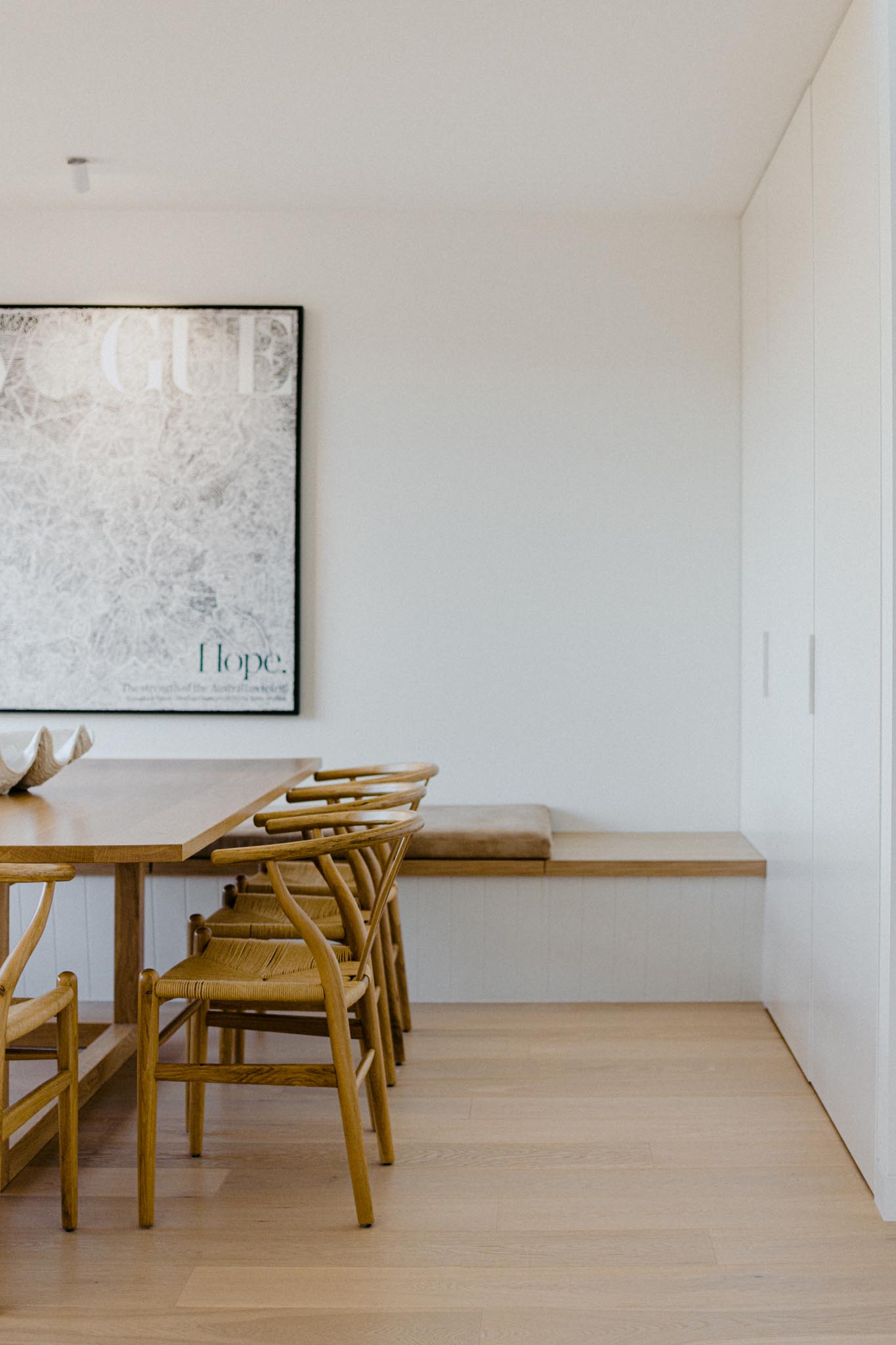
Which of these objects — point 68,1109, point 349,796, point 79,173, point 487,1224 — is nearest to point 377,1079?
point 487,1224

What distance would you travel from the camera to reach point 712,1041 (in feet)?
10.7

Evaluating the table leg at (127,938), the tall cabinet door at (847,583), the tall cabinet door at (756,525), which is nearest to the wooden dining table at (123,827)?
the table leg at (127,938)

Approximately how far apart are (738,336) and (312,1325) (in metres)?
3.43

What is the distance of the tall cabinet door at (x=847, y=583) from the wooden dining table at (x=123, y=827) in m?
1.34

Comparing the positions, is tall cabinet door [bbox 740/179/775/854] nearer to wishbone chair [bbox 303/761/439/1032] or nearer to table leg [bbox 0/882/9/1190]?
wishbone chair [bbox 303/761/439/1032]

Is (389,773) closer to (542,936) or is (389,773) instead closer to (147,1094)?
(542,936)

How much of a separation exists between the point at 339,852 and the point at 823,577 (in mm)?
1398

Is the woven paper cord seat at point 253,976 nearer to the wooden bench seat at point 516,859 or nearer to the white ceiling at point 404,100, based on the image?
the wooden bench seat at point 516,859

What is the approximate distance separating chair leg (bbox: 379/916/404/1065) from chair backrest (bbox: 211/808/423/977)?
0.54 m

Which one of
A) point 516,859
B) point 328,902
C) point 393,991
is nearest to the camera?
point 328,902

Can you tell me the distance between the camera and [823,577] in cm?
279

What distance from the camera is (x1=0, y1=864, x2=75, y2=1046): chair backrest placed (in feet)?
6.20

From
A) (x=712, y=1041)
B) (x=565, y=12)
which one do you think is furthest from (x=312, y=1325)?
(x=565, y=12)

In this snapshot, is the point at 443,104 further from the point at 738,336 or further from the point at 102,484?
the point at 102,484
